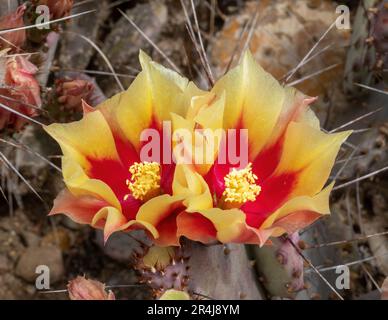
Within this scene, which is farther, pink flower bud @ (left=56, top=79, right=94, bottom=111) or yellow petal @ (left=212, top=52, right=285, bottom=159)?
pink flower bud @ (left=56, top=79, right=94, bottom=111)

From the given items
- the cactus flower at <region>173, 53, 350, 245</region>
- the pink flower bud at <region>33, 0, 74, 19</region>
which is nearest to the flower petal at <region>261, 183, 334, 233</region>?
the cactus flower at <region>173, 53, 350, 245</region>

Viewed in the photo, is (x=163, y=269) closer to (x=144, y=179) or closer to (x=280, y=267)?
(x=144, y=179)

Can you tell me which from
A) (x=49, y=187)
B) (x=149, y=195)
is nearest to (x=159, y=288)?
(x=149, y=195)

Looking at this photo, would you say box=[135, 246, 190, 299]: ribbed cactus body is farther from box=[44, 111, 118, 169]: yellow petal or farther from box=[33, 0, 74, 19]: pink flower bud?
box=[33, 0, 74, 19]: pink flower bud

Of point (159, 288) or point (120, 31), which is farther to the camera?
point (120, 31)

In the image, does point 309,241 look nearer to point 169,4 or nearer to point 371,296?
point 371,296

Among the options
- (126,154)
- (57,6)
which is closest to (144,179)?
(126,154)

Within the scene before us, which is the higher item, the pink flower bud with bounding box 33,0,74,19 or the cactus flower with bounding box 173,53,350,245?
the pink flower bud with bounding box 33,0,74,19
